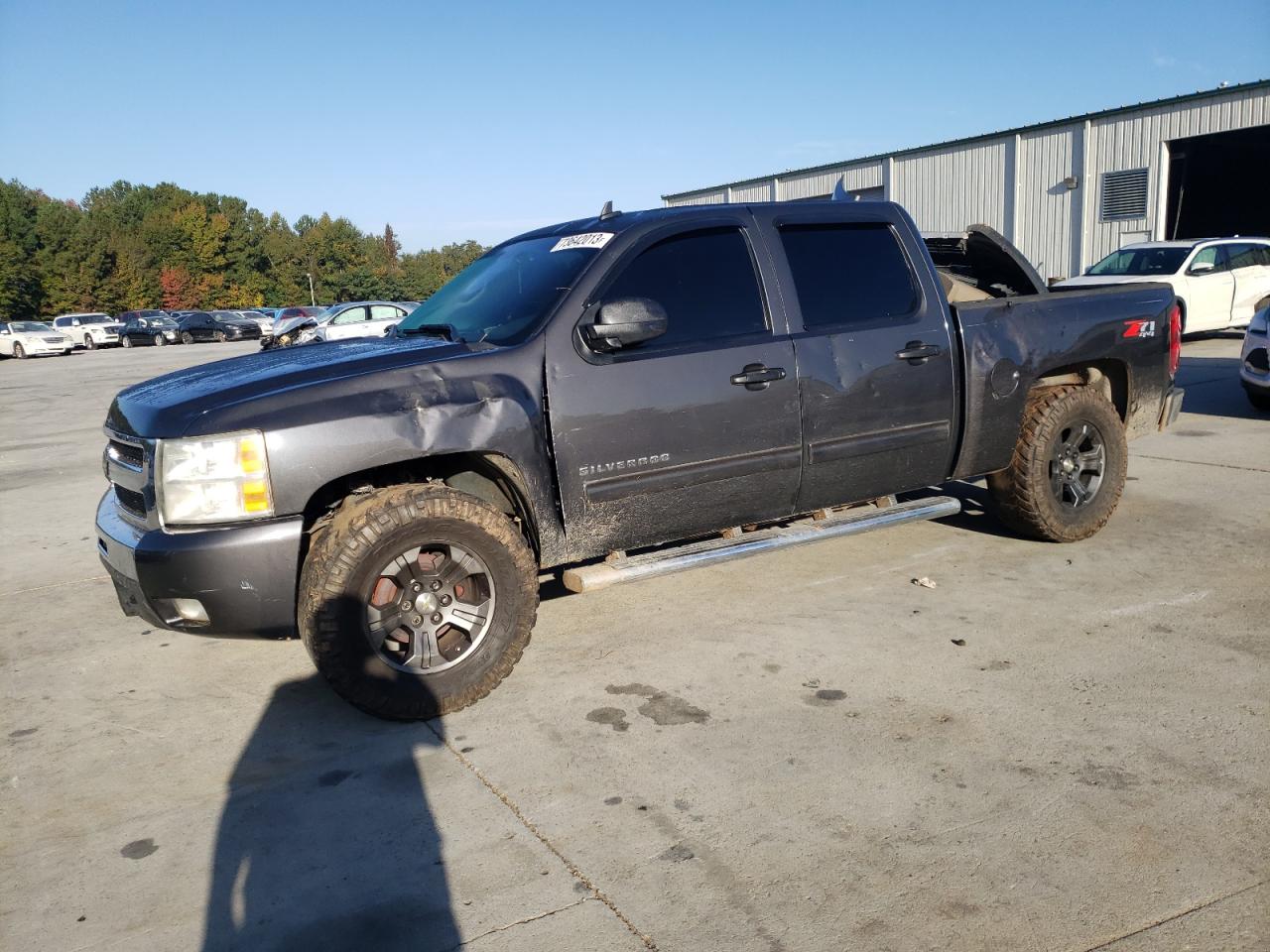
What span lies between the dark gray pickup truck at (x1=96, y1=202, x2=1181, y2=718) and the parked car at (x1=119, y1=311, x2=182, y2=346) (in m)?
50.4

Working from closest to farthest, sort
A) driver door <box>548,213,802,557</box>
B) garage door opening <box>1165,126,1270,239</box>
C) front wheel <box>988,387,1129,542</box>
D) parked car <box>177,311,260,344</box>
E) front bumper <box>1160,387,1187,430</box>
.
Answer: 1. driver door <box>548,213,802,557</box>
2. front wheel <box>988,387,1129,542</box>
3. front bumper <box>1160,387,1187,430</box>
4. garage door opening <box>1165,126,1270,239</box>
5. parked car <box>177,311,260,344</box>

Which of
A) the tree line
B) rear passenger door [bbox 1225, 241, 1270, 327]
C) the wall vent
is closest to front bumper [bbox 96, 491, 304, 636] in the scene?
rear passenger door [bbox 1225, 241, 1270, 327]

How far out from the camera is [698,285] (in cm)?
455

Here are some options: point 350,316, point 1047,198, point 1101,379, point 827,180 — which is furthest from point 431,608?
point 827,180

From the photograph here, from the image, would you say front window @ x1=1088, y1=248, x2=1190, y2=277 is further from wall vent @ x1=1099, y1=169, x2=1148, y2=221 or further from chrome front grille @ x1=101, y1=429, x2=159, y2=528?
chrome front grille @ x1=101, y1=429, x2=159, y2=528

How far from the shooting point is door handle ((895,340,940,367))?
4898 mm

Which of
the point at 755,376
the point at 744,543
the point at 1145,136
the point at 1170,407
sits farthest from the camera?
the point at 1145,136

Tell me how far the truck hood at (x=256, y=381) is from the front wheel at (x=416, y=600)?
489 mm

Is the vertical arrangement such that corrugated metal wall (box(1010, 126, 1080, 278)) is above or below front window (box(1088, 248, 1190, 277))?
above

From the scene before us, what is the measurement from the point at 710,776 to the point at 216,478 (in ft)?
6.66

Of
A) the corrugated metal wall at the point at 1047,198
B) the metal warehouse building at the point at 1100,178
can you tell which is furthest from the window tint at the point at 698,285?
the corrugated metal wall at the point at 1047,198

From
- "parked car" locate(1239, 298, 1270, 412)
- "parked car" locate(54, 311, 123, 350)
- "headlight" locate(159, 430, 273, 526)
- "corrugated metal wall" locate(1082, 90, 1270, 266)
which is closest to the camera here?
"headlight" locate(159, 430, 273, 526)

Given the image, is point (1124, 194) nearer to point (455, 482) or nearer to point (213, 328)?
point (455, 482)

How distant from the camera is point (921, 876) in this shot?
278 cm
